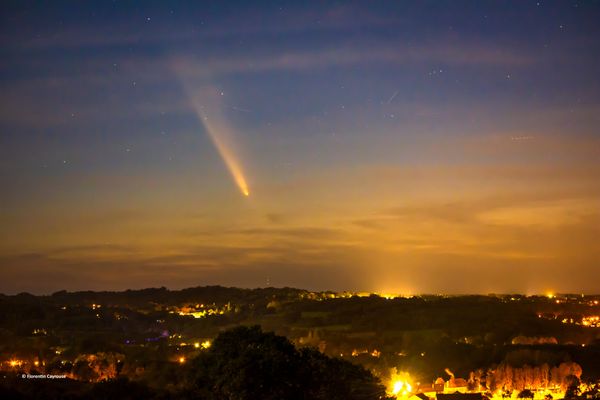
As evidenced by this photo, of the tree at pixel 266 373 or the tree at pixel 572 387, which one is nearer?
the tree at pixel 266 373

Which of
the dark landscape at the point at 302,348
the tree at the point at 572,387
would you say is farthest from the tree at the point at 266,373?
the tree at the point at 572,387

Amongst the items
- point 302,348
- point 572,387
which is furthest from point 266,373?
point 572,387

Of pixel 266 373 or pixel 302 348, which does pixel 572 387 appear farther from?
pixel 266 373

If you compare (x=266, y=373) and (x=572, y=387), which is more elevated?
(x=266, y=373)

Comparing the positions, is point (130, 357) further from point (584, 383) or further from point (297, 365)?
point (297, 365)

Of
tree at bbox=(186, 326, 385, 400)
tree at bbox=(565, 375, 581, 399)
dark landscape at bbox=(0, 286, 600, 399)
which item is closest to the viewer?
tree at bbox=(186, 326, 385, 400)

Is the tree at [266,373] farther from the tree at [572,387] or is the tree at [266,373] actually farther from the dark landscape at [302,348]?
the tree at [572,387]

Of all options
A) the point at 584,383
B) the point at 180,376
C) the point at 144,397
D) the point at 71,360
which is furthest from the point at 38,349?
the point at 584,383

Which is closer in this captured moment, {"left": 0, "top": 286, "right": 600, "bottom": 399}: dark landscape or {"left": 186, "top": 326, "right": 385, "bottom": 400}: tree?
{"left": 186, "top": 326, "right": 385, "bottom": 400}: tree

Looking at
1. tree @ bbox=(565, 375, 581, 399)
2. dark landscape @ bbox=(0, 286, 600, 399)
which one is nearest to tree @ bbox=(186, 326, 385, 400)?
dark landscape @ bbox=(0, 286, 600, 399)

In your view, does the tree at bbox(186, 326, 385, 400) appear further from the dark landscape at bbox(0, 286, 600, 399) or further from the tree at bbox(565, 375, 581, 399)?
the tree at bbox(565, 375, 581, 399)

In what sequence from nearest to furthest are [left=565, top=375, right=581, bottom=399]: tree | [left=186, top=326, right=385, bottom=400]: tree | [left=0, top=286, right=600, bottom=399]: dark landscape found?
[left=186, top=326, right=385, bottom=400]: tree → [left=0, top=286, right=600, bottom=399]: dark landscape → [left=565, top=375, right=581, bottom=399]: tree
